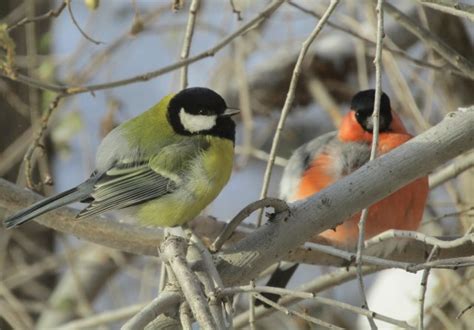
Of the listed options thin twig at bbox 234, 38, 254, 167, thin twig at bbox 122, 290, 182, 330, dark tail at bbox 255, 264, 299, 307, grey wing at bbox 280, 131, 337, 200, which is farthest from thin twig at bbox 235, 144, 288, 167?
thin twig at bbox 122, 290, 182, 330

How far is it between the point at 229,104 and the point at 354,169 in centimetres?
154

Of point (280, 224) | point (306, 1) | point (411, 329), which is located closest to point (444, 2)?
point (280, 224)

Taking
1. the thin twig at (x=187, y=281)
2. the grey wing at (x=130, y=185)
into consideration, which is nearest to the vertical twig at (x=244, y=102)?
the grey wing at (x=130, y=185)

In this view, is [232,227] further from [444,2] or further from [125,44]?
[125,44]

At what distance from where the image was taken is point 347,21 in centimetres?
414

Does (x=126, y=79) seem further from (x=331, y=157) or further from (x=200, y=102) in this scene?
(x=331, y=157)

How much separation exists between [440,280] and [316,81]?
5.10 ft

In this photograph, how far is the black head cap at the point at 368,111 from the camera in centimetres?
360

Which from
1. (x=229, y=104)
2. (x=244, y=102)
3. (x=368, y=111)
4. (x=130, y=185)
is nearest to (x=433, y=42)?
(x=368, y=111)

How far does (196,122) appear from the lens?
10.1 feet

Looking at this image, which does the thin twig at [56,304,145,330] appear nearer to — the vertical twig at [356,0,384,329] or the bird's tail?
the bird's tail

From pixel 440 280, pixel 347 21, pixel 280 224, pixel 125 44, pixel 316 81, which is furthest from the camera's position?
pixel 316 81

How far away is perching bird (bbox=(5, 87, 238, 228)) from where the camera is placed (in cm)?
290

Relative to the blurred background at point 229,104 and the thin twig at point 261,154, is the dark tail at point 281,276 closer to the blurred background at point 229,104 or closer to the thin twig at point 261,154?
the blurred background at point 229,104
